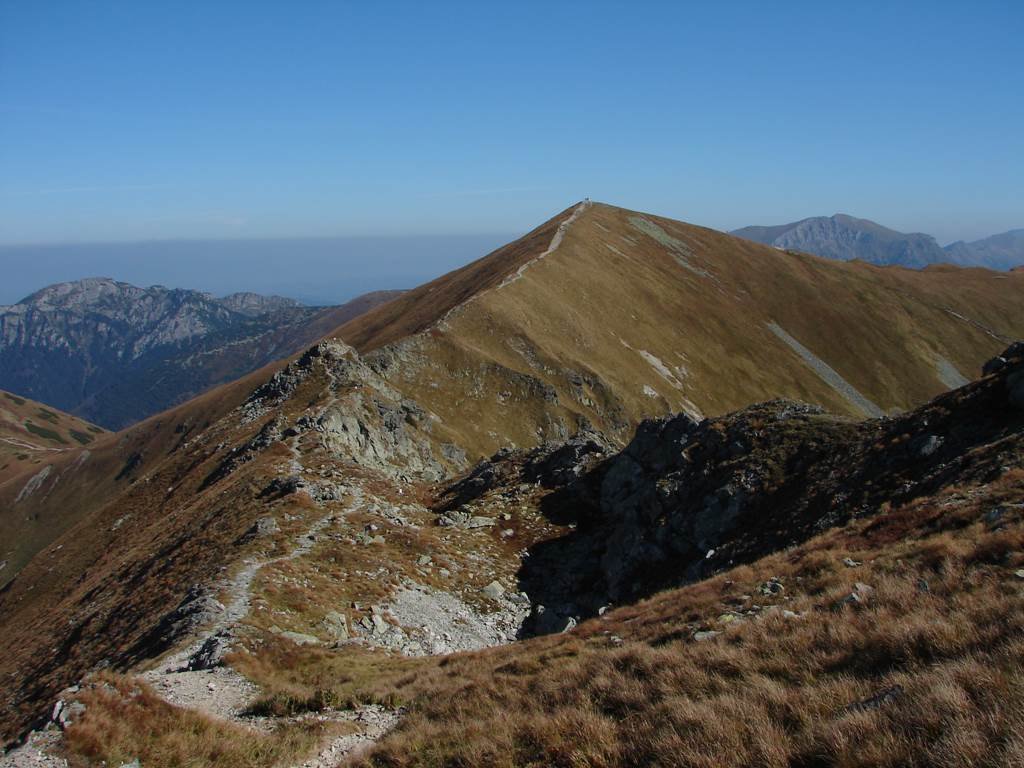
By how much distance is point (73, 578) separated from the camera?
167ft

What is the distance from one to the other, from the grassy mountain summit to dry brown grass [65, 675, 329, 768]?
64 mm

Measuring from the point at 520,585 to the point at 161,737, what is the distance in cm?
2166

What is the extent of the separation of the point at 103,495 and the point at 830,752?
15775cm

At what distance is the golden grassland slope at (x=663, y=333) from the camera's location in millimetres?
78000

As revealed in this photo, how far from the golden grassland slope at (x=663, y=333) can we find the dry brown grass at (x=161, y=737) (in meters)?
54.4

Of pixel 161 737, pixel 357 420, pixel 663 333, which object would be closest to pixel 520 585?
pixel 161 737

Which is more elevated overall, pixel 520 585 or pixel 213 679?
pixel 213 679

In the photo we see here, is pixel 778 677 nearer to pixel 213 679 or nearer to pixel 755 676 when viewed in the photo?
pixel 755 676

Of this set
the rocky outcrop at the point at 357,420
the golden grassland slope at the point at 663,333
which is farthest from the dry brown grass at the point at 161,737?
the golden grassland slope at the point at 663,333

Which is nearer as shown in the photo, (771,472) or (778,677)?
(778,677)


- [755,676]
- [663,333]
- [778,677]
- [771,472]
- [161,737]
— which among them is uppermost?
[663,333]

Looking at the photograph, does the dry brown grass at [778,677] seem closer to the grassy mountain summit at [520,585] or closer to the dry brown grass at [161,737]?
the grassy mountain summit at [520,585]

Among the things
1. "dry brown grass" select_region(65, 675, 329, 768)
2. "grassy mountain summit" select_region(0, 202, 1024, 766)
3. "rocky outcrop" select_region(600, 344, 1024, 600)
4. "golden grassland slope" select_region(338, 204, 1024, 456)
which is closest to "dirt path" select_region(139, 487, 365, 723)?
"grassy mountain summit" select_region(0, 202, 1024, 766)

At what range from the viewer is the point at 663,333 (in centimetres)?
11662
